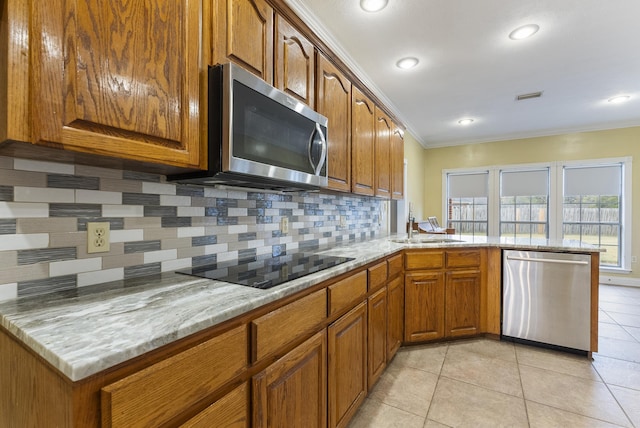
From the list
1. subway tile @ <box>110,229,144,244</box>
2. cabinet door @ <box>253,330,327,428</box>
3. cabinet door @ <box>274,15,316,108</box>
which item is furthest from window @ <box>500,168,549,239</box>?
subway tile @ <box>110,229,144,244</box>

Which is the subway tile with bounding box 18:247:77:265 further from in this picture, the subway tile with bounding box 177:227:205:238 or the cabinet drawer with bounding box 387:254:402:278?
the cabinet drawer with bounding box 387:254:402:278

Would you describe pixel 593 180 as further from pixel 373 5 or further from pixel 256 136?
pixel 256 136

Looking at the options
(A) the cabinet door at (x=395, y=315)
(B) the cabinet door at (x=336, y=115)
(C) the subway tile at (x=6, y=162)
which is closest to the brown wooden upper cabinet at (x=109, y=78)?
(C) the subway tile at (x=6, y=162)

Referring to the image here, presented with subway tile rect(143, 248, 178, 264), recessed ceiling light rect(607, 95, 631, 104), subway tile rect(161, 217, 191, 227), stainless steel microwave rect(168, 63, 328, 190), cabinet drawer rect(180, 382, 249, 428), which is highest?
recessed ceiling light rect(607, 95, 631, 104)

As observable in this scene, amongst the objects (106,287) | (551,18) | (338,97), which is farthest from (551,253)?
(106,287)

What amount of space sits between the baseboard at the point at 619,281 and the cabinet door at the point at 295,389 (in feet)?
18.6

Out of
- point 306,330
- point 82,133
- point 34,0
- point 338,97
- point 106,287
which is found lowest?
point 306,330

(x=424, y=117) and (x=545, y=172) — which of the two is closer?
(x=424, y=117)

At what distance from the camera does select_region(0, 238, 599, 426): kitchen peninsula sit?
1.87ft

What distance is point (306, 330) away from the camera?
1.16 m

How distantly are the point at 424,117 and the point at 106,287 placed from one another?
14.3 feet

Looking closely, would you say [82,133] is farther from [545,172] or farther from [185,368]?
[545,172]

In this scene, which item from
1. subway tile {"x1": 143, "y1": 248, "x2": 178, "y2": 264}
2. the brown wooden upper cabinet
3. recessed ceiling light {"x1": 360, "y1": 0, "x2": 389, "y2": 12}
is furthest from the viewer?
recessed ceiling light {"x1": 360, "y1": 0, "x2": 389, "y2": 12}

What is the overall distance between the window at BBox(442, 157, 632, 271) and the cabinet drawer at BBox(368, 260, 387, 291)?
3421 millimetres
